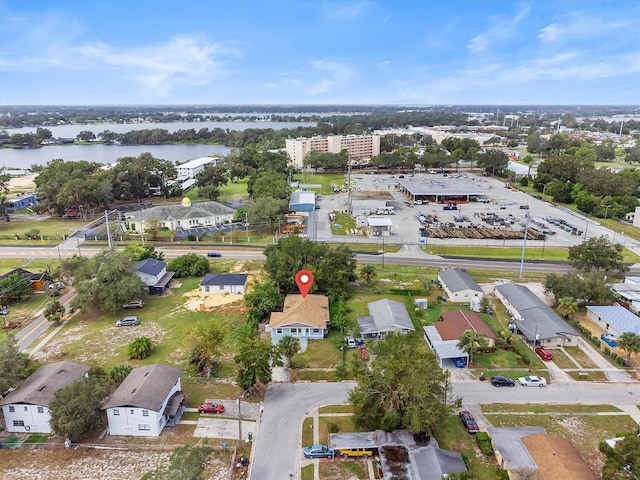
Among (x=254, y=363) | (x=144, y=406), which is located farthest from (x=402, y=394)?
(x=144, y=406)

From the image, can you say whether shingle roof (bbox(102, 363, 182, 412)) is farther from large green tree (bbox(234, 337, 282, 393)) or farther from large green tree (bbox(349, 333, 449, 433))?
large green tree (bbox(349, 333, 449, 433))

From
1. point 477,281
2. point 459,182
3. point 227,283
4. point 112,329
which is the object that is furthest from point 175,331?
point 459,182

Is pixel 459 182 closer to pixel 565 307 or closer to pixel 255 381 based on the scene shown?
pixel 565 307

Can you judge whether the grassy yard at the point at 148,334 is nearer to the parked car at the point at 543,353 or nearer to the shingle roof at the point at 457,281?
the shingle roof at the point at 457,281

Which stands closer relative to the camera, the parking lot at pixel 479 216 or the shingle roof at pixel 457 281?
the shingle roof at pixel 457 281

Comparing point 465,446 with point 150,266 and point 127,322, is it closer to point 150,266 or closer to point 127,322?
point 127,322

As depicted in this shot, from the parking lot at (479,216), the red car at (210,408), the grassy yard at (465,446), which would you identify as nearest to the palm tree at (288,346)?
Result: the red car at (210,408)
